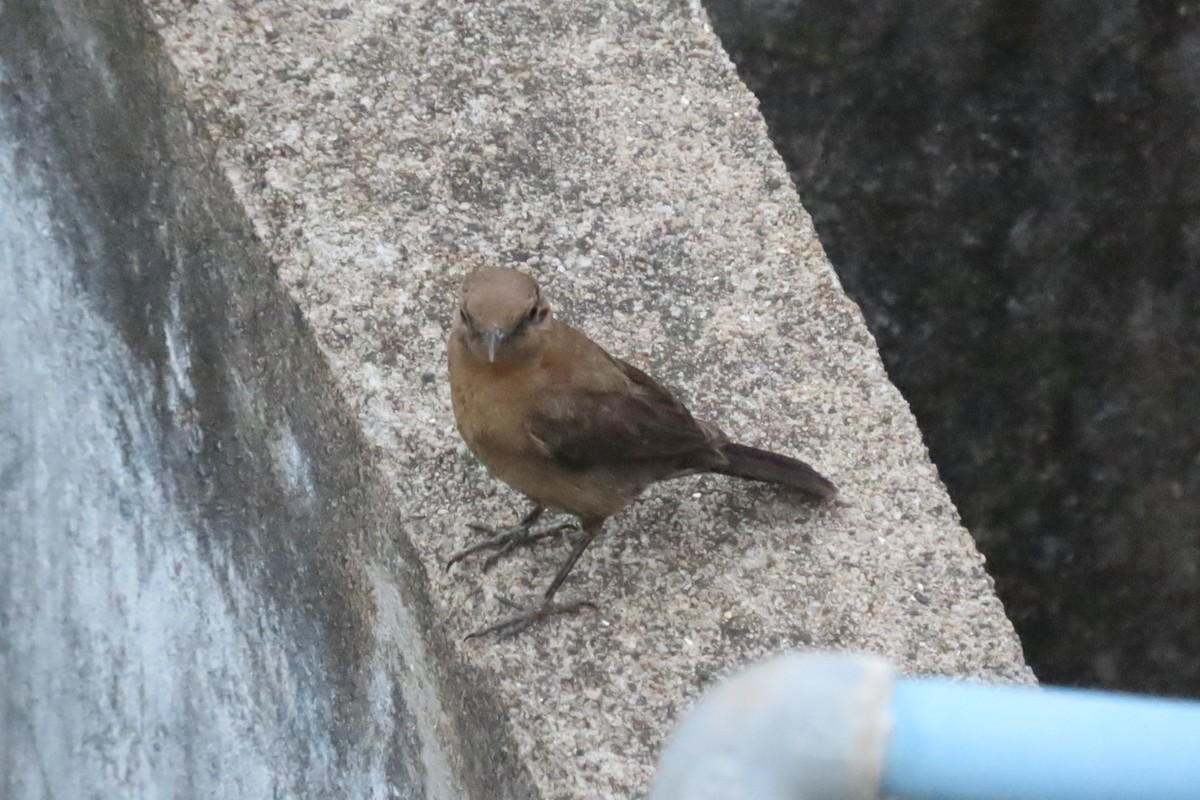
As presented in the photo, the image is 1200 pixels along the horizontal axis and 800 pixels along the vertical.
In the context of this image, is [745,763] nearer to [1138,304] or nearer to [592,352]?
[592,352]

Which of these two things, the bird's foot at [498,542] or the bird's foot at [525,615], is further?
the bird's foot at [498,542]

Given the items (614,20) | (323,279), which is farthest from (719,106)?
(323,279)

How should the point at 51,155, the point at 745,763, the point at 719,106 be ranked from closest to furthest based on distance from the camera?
the point at 745,763, the point at 719,106, the point at 51,155

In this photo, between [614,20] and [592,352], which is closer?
[592,352]

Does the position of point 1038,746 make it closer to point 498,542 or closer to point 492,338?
point 492,338

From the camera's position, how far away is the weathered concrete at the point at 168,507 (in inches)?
115

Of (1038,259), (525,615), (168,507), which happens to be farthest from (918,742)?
(1038,259)

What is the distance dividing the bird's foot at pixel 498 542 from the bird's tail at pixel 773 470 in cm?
40

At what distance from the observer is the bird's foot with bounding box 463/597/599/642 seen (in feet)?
8.41

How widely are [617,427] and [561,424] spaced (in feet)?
0.37

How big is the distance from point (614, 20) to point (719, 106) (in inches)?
14.8

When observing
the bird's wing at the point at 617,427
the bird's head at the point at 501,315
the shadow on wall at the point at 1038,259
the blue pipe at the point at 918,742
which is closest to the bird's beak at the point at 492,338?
the bird's head at the point at 501,315

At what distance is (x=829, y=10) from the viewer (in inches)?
181

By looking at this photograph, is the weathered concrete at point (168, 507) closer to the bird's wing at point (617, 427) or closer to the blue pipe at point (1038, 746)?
the bird's wing at point (617, 427)
